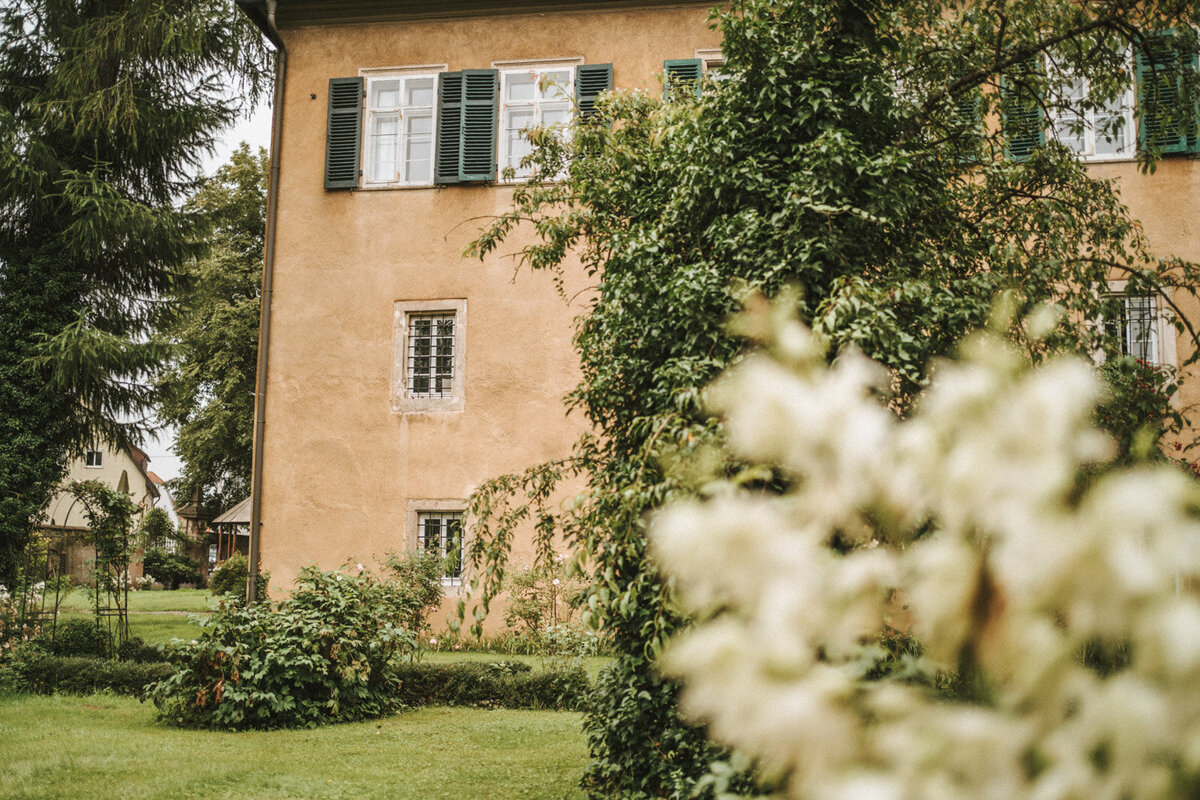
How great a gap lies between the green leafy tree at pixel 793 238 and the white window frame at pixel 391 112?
7985 millimetres

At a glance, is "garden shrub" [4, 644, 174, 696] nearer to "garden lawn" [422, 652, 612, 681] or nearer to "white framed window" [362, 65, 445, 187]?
"garden lawn" [422, 652, 612, 681]

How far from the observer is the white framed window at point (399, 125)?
13.5 m

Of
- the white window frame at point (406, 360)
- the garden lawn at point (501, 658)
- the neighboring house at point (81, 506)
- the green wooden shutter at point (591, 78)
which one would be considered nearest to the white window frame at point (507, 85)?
the green wooden shutter at point (591, 78)

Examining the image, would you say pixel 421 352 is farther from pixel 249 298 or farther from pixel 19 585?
pixel 249 298

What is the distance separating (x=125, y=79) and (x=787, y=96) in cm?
1272

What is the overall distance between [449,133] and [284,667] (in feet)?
25.8

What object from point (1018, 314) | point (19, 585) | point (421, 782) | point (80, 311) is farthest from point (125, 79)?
point (1018, 314)

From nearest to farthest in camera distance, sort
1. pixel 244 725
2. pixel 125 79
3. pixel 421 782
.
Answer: pixel 421 782, pixel 244 725, pixel 125 79

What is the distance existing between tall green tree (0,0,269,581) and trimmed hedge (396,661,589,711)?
22.2 ft

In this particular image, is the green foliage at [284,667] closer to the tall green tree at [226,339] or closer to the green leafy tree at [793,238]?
the green leafy tree at [793,238]

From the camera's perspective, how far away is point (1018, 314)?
15.2 feet

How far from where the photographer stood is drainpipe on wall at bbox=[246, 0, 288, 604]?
12.9 metres

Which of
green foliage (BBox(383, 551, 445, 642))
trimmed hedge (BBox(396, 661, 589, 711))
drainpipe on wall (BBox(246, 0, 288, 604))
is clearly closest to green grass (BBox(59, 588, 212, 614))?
drainpipe on wall (BBox(246, 0, 288, 604))

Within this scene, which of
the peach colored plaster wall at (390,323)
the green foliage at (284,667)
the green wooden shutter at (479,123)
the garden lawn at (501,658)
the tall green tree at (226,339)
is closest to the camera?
the green foliage at (284,667)
